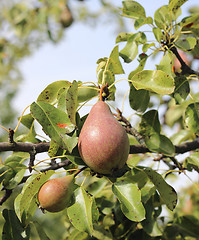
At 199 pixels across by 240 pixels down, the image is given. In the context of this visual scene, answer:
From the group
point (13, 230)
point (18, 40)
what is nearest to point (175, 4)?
point (13, 230)

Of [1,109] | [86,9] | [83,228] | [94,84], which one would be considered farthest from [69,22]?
[83,228]

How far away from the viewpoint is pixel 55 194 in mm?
780

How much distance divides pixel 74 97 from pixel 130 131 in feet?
1.35

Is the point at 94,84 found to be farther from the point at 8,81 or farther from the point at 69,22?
A: the point at 8,81

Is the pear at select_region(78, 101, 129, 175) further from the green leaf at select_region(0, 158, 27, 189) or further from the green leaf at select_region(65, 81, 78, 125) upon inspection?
the green leaf at select_region(0, 158, 27, 189)

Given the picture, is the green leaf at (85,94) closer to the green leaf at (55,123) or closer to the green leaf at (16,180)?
the green leaf at (55,123)

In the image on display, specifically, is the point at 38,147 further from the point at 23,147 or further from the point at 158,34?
the point at 158,34

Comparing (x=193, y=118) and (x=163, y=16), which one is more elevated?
(x=163, y=16)

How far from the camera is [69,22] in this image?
471 centimetres

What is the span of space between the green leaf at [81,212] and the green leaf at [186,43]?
63 cm

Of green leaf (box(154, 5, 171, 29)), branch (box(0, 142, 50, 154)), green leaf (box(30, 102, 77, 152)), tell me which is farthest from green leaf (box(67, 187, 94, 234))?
green leaf (box(154, 5, 171, 29))

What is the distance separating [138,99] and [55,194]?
49 centimetres

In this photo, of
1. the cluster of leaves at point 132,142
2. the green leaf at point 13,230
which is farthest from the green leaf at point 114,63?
the green leaf at point 13,230

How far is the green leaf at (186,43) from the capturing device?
1.09 metres
